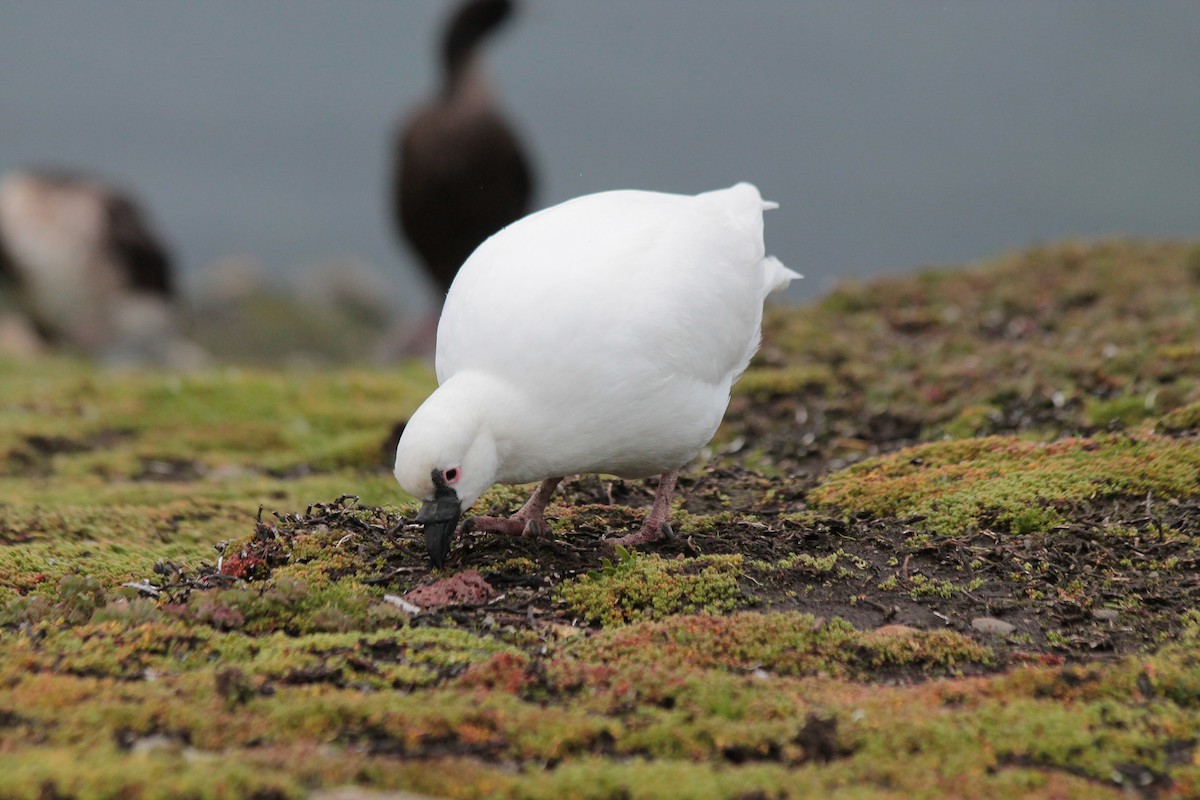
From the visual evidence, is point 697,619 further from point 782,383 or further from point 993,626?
point 782,383

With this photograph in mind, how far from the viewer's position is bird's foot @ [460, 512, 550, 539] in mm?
6219

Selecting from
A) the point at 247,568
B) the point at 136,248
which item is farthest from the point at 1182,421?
the point at 136,248

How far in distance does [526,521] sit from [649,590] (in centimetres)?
96

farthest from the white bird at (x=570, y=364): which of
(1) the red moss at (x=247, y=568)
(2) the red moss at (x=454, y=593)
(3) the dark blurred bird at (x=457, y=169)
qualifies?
(3) the dark blurred bird at (x=457, y=169)

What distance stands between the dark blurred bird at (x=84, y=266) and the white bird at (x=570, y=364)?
62.7ft

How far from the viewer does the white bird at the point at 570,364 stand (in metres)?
5.39

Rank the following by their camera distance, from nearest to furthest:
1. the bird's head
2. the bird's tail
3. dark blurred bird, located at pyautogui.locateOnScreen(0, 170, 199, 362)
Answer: the bird's head
the bird's tail
dark blurred bird, located at pyautogui.locateOnScreen(0, 170, 199, 362)

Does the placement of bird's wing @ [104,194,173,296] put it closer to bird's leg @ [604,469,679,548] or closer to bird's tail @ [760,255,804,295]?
bird's tail @ [760,255,804,295]

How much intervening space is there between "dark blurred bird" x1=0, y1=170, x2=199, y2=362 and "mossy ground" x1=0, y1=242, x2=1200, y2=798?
14881 mm

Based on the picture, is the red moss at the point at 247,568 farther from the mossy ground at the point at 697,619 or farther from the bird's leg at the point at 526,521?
the bird's leg at the point at 526,521

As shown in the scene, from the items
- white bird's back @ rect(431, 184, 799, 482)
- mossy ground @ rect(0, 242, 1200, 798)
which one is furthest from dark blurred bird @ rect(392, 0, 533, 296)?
white bird's back @ rect(431, 184, 799, 482)

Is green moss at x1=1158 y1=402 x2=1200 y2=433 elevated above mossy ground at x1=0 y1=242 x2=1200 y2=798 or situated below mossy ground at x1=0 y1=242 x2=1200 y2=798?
above

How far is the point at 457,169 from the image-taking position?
17812 mm

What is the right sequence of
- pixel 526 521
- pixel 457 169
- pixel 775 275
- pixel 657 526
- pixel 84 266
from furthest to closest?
pixel 84 266 → pixel 457 169 → pixel 775 275 → pixel 657 526 → pixel 526 521
